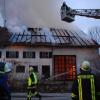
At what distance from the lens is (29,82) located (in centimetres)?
1591

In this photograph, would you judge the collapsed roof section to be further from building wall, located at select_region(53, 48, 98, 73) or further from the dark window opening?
the dark window opening

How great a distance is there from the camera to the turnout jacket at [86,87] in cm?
685

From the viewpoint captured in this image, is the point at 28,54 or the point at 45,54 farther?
the point at 28,54

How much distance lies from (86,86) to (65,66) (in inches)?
1312

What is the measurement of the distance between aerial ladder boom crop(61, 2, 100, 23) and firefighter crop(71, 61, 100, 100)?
145 feet

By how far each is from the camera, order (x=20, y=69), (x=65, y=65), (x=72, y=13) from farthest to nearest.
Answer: (x=72, y=13)
(x=65, y=65)
(x=20, y=69)

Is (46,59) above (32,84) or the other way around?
above

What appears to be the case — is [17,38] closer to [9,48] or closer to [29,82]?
[9,48]

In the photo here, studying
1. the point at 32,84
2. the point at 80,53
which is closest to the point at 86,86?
the point at 32,84

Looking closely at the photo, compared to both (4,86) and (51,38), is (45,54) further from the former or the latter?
(4,86)

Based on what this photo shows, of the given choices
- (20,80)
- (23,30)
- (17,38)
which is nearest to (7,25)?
(23,30)

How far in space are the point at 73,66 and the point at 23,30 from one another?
8.55 m

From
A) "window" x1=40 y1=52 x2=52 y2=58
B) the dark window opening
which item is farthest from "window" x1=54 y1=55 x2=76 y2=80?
the dark window opening

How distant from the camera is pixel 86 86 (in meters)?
6.89
